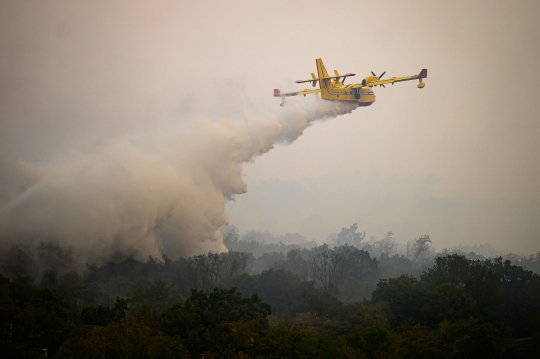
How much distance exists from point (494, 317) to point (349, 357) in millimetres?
23814

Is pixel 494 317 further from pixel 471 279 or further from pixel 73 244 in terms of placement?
pixel 73 244

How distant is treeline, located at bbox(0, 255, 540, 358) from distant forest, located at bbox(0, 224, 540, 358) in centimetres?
8

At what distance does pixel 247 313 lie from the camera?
42750 mm

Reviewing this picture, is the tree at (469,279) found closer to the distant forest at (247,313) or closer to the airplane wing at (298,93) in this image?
the distant forest at (247,313)

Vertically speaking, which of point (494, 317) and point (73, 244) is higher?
point (73, 244)

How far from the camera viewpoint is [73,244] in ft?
193

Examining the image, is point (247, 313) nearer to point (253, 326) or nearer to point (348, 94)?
point (253, 326)

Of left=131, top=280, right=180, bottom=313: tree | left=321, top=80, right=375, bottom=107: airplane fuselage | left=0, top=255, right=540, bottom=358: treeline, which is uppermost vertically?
left=321, top=80, right=375, bottom=107: airplane fuselage

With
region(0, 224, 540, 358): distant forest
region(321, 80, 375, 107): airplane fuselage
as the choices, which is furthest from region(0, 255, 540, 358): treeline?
region(321, 80, 375, 107): airplane fuselage

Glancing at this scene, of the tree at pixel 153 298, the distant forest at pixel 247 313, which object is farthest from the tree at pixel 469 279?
the tree at pixel 153 298

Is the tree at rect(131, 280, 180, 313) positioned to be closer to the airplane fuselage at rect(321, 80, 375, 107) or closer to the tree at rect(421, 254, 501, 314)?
the airplane fuselage at rect(321, 80, 375, 107)

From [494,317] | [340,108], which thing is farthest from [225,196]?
[494,317]

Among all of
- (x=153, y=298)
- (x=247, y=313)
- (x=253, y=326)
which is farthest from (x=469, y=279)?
(x=253, y=326)

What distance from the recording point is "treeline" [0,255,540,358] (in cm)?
3219
